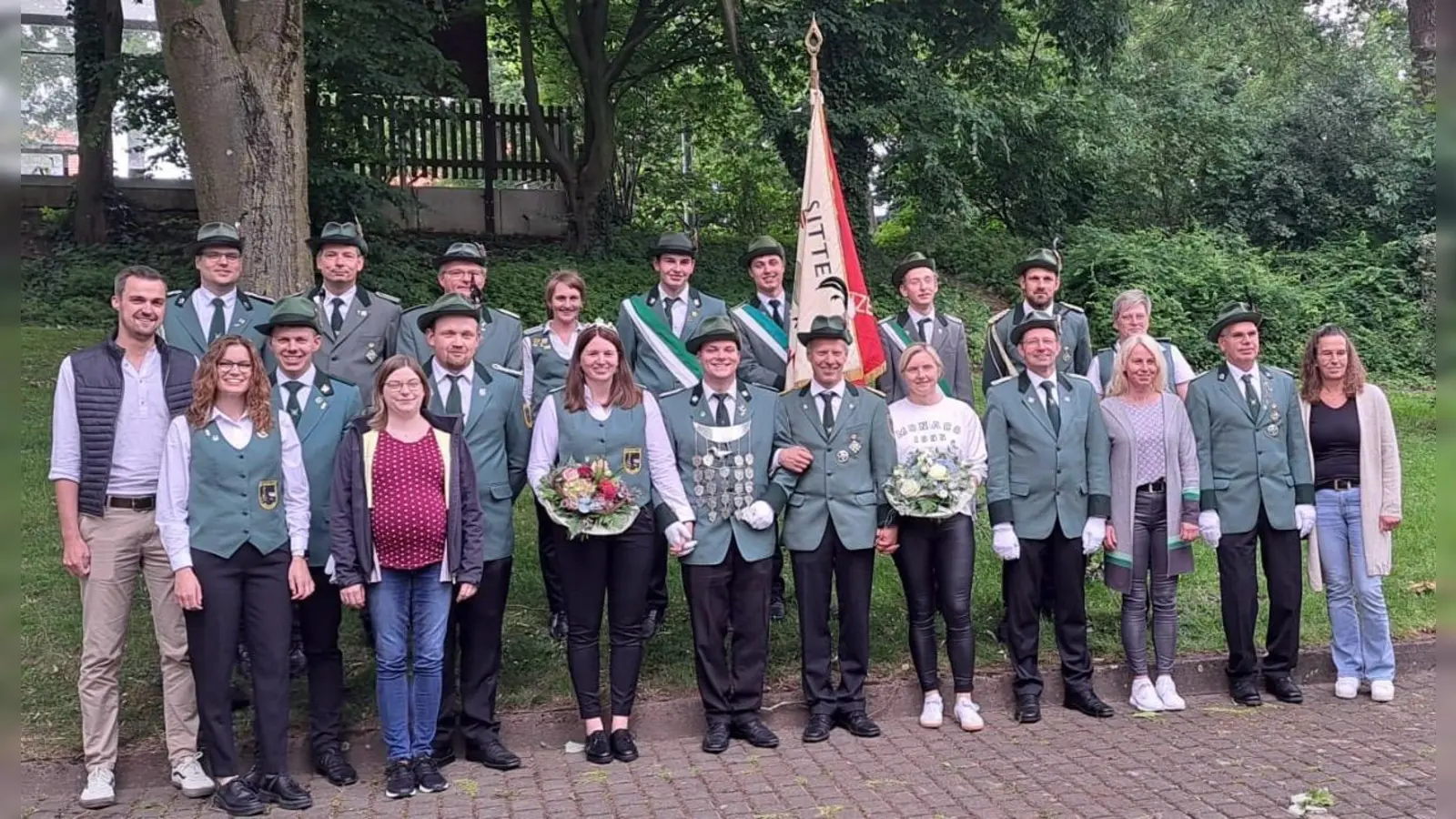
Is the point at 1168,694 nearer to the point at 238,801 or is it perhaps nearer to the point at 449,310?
the point at 449,310

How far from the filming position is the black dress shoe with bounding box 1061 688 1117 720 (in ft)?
21.8

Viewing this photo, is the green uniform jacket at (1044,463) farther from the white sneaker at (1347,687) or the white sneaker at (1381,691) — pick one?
the white sneaker at (1381,691)

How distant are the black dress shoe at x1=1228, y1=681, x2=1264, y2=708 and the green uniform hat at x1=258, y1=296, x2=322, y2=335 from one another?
549cm

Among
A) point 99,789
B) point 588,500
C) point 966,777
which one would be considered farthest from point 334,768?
point 966,777

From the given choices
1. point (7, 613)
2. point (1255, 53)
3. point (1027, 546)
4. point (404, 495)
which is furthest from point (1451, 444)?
point (1255, 53)

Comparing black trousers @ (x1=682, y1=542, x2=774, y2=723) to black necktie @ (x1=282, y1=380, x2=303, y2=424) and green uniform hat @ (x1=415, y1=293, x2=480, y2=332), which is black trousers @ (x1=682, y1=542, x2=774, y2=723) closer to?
green uniform hat @ (x1=415, y1=293, x2=480, y2=332)

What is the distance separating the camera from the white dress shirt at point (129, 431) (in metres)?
5.27

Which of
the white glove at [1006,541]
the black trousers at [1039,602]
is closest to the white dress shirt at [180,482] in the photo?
the white glove at [1006,541]

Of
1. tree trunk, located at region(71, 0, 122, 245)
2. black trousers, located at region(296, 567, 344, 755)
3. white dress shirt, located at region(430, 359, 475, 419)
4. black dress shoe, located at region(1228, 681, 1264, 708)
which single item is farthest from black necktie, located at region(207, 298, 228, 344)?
tree trunk, located at region(71, 0, 122, 245)

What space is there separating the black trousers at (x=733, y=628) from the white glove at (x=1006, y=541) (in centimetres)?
124

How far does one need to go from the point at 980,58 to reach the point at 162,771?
15680 mm

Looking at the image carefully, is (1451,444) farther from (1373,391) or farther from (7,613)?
(1373,391)

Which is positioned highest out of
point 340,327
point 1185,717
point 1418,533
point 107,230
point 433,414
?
point 107,230

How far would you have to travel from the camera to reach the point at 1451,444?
1651mm
